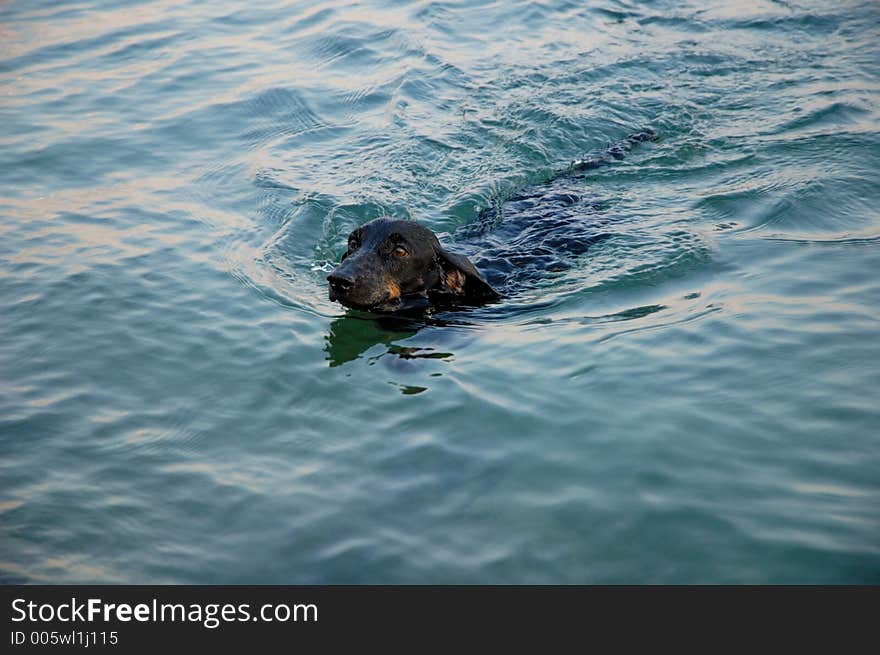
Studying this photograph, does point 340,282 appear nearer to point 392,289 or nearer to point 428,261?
point 392,289

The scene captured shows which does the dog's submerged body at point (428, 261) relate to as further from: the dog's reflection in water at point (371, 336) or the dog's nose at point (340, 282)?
the dog's reflection in water at point (371, 336)

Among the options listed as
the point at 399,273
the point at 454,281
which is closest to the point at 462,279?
the point at 454,281

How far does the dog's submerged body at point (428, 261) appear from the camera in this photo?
623 centimetres

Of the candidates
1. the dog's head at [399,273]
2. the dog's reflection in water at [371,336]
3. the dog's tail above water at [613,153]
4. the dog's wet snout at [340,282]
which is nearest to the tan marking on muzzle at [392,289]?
the dog's head at [399,273]

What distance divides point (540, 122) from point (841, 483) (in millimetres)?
6660

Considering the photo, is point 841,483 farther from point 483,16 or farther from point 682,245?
point 483,16

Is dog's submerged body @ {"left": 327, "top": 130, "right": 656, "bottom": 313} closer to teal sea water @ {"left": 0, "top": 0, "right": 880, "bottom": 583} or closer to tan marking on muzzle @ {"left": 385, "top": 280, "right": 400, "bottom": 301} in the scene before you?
tan marking on muzzle @ {"left": 385, "top": 280, "right": 400, "bottom": 301}

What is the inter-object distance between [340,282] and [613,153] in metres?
4.52

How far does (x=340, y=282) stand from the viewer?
606cm

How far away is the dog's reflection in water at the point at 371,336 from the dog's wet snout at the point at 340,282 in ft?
1.33

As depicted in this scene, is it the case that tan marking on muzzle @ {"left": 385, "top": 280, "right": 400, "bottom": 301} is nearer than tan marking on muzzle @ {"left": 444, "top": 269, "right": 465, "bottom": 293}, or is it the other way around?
tan marking on muzzle @ {"left": 385, "top": 280, "right": 400, "bottom": 301}

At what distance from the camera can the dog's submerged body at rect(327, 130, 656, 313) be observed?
6227 mm

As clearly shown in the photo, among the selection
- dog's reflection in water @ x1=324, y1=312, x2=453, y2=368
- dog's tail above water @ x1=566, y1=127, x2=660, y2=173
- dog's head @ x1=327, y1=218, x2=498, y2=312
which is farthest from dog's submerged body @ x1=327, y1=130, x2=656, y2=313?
dog's tail above water @ x1=566, y1=127, x2=660, y2=173

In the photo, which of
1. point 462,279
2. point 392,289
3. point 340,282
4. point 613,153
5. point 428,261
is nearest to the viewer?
point 340,282
